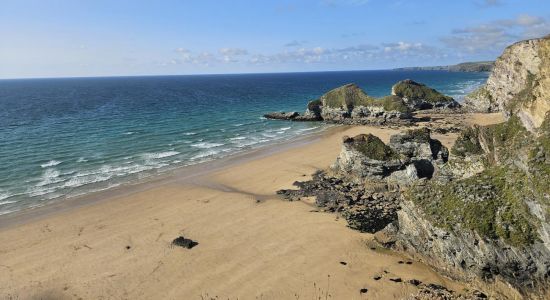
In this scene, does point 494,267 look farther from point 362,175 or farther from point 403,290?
point 362,175

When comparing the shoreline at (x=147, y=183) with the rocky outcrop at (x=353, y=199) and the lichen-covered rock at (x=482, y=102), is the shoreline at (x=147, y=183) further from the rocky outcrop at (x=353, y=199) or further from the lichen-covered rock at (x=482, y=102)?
the lichen-covered rock at (x=482, y=102)

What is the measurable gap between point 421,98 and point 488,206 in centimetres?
7631

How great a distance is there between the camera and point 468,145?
31.3 m

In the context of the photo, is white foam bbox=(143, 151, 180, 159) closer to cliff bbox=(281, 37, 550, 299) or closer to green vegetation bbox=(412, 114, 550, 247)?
cliff bbox=(281, 37, 550, 299)

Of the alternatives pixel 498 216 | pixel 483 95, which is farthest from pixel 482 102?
pixel 498 216

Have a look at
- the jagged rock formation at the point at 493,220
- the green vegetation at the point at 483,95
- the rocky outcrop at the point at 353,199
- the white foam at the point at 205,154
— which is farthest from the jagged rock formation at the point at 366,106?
the jagged rock formation at the point at 493,220

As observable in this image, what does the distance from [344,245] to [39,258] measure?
21.3m

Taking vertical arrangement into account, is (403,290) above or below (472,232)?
below

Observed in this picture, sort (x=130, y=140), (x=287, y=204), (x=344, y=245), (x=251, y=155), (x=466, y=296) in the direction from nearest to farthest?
(x=466, y=296) → (x=344, y=245) → (x=287, y=204) → (x=251, y=155) → (x=130, y=140)

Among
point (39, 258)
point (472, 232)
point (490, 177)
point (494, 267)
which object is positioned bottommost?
point (39, 258)

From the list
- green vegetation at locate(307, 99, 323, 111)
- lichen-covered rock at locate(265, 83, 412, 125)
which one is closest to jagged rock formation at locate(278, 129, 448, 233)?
lichen-covered rock at locate(265, 83, 412, 125)

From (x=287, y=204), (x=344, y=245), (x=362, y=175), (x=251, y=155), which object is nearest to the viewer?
(x=344, y=245)

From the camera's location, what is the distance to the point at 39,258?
26.8 meters

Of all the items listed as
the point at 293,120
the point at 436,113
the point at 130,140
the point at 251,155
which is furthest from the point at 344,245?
the point at 436,113
